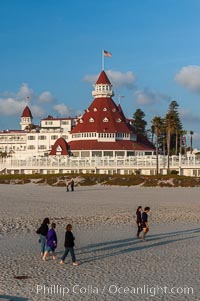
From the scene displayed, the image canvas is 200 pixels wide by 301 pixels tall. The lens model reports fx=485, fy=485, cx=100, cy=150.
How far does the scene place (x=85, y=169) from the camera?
63.5m

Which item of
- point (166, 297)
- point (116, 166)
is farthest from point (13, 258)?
point (116, 166)

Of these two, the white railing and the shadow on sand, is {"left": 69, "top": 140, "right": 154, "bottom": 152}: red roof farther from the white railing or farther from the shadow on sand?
the shadow on sand

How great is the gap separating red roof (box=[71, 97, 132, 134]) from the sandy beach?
54969 millimetres

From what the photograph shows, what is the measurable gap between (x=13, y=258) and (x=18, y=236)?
381 cm

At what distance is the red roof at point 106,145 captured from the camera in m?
74.8

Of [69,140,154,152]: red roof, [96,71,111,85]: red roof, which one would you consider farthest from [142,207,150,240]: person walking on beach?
[96,71,111,85]: red roof

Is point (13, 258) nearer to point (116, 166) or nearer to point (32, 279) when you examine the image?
point (32, 279)

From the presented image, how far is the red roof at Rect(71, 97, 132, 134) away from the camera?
78.6m

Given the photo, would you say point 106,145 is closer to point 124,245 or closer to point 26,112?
point 26,112

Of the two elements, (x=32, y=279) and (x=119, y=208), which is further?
(x=119, y=208)

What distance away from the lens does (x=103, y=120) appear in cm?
8056

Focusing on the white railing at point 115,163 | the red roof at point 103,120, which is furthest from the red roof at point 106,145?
the white railing at point 115,163

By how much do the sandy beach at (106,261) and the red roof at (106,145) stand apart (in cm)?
5085

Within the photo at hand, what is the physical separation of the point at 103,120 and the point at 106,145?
6642 mm
